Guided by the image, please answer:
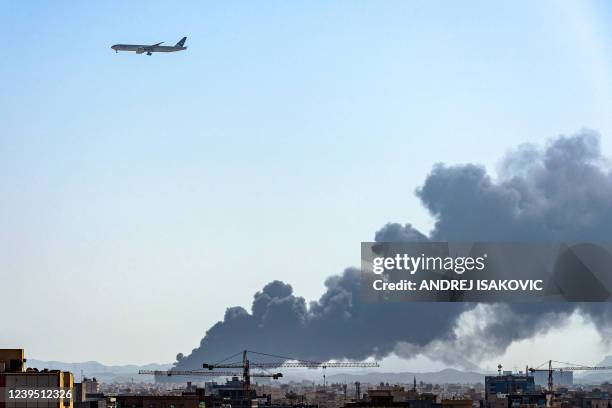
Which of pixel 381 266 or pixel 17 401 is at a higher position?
pixel 381 266

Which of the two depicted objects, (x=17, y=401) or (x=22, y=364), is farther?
(x=22, y=364)

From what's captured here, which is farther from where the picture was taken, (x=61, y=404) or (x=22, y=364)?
(x=22, y=364)

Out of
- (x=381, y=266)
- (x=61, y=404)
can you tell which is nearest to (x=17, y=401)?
(x=61, y=404)

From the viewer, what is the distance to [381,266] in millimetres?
195500

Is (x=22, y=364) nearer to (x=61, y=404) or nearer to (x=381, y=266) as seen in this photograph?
(x=61, y=404)

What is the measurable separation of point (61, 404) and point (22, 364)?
13.4 meters

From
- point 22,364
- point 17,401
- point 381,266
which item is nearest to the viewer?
point 17,401

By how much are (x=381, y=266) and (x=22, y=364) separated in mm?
49222

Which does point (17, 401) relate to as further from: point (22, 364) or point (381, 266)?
point (381, 266)

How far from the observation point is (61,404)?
526ft

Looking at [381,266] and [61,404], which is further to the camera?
[381,266]

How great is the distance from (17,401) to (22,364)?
15.7m

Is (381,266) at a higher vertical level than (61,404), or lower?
higher

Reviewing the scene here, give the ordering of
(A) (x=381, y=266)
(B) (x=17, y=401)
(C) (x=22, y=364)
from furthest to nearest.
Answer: (A) (x=381, y=266)
(C) (x=22, y=364)
(B) (x=17, y=401)
